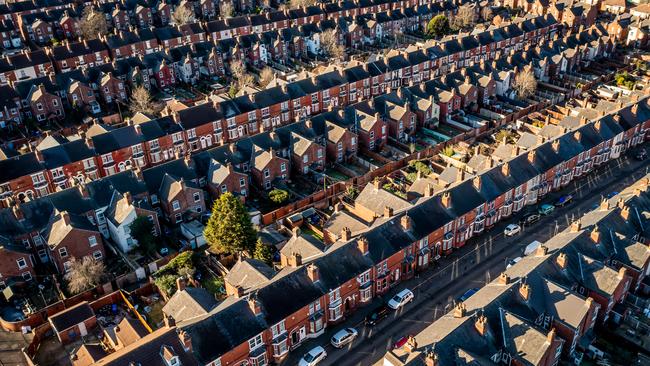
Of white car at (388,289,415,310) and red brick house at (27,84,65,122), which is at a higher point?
red brick house at (27,84,65,122)

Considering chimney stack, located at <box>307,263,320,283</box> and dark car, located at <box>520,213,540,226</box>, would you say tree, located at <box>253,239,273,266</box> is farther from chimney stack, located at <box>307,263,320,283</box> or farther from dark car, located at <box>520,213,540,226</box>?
dark car, located at <box>520,213,540,226</box>

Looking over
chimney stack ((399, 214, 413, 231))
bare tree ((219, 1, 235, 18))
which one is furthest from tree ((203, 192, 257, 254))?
bare tree ((219, 1, 235, 18))

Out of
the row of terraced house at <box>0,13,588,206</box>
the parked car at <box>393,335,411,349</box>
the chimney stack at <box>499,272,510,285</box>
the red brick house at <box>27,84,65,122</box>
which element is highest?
the red brick house at <box>27,84,65,122</box>

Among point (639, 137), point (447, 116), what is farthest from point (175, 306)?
point (639, 137)

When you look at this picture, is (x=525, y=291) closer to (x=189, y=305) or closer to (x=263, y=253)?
(x=263, y=253)

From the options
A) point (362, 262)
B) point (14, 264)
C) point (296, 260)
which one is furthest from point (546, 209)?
point (14, 264)
